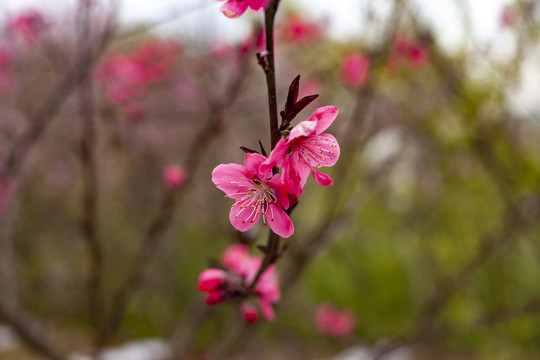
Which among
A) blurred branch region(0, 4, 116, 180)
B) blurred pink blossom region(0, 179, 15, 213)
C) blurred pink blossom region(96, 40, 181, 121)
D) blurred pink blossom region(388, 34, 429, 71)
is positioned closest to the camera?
blurred branch region(0, 4, 116, 180)

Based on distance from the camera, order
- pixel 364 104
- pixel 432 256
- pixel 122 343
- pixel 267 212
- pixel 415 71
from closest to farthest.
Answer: pixel 267 212 < pixel 364 104 < pixel 415 71 < pixel 432 256 < pixel 122 343

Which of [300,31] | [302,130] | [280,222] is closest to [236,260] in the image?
[280,222]

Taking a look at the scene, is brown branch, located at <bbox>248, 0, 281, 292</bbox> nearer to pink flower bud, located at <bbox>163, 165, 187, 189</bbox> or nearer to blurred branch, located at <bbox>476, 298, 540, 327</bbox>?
pink flower bud, located at <bbox>163, 165, 187, 189</bbox>

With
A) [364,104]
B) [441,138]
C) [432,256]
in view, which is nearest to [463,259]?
[432,256]

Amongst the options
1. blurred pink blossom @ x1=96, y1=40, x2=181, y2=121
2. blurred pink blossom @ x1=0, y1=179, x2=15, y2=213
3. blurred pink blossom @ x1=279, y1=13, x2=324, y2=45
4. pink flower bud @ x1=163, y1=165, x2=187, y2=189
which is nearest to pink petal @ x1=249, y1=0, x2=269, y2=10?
pink flower bud @ x1=163, y1=165, x2=187, y2=189

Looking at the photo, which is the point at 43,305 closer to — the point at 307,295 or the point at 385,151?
the point at 307,295

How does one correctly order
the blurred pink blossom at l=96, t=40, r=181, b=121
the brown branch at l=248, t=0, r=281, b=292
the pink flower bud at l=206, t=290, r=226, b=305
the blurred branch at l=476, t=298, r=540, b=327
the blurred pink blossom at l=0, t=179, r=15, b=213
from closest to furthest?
the brown branch at l=248, t=0, r=281, b=292
the pink flower bud at l=206, t=290, r=226, b=305
the blurred branch at l=476, t=298, r=540, b=327
the blurred pink blossom at l=0, t=179, r=15, b=213
the blurred pink blossom at l=96, t=40, r=181, b=121
